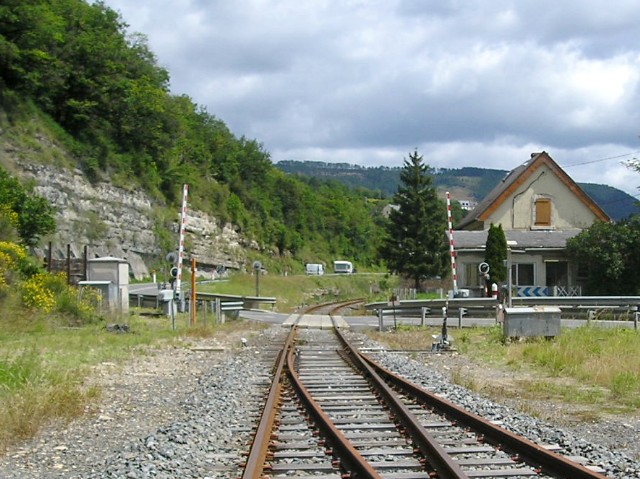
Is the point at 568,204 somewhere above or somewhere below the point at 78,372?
above

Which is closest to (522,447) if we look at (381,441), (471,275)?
(381,441)

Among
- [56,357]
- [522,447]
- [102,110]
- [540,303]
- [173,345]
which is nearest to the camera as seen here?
[522,447]

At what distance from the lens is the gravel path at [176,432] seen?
6.57 m

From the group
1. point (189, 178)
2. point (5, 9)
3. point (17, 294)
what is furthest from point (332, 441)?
point (189, 178)

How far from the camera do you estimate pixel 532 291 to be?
1502 inches

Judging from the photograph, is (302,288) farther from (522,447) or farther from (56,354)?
(522,447)

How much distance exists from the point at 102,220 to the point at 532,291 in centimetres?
2504

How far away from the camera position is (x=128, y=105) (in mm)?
52094

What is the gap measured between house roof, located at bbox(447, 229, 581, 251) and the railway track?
29.5m

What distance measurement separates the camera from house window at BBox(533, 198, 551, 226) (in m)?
49.5

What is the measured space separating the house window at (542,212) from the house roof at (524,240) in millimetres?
5092

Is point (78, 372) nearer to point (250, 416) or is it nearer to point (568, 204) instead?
point (250, 416)

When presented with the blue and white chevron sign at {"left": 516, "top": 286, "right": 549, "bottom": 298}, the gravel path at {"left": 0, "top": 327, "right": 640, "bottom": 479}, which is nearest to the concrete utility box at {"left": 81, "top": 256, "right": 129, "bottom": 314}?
the gravel path at {"left": 0, "top": 327, "right": 640, "bottom": 479}

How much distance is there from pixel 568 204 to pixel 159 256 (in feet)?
89.6
